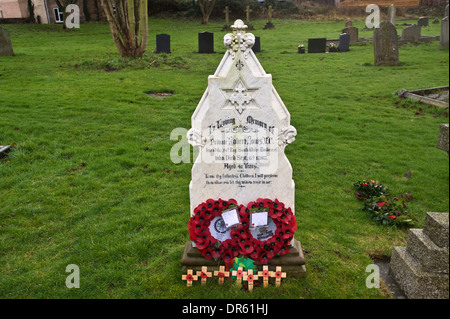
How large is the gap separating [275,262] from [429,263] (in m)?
1.76

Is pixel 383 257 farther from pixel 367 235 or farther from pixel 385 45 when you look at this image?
pixel 385 45

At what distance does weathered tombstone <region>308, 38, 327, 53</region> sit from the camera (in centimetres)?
2177

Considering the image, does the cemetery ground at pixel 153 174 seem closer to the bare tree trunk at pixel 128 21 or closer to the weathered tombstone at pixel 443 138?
the weathered tombstone at pixel 443 138

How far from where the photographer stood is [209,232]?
4660 millimetres

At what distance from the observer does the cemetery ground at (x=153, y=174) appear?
4.51 meters

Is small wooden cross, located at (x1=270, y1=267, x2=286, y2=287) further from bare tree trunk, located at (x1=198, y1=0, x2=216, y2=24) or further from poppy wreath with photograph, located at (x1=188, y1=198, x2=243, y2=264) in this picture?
bare tree trunk, located at (x1=198, y1=0, x2=216, y2=24)

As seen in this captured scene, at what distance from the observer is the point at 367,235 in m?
5.39

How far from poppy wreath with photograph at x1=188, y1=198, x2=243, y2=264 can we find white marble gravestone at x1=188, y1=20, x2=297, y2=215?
0.48ft

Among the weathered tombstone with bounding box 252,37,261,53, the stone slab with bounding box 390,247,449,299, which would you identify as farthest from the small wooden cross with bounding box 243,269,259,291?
the weathered tombstone with bounding box 252,37,261,53

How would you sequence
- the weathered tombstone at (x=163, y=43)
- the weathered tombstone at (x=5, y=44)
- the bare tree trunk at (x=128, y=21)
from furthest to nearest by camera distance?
the weathered tombstone at (x=163, y=43) → the weathered tombstone at (x=5, y=44) → the bare tree trunk at (x=128, y=21)

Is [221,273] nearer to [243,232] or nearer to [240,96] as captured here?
[243,232]

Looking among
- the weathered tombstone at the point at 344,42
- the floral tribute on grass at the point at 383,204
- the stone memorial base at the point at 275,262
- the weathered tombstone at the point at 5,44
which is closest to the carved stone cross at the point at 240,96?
the stone memorial base at the point at 275,262

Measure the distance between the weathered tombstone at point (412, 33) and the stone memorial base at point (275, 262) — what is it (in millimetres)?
23904

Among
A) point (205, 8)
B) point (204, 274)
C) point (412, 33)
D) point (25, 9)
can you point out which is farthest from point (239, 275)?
point (25, 9)
